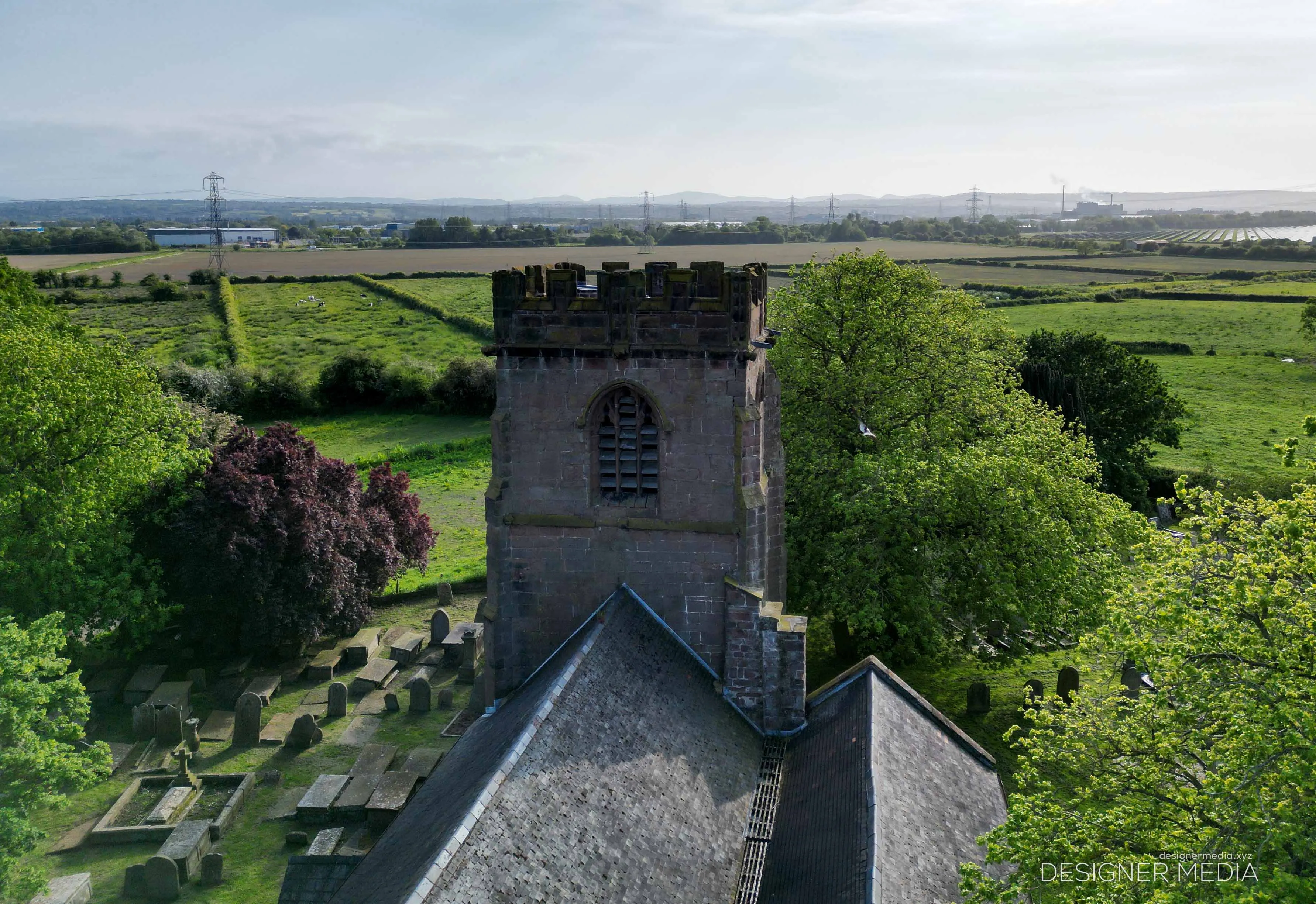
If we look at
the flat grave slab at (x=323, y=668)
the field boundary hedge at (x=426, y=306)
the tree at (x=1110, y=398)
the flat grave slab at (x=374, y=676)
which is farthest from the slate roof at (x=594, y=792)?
the field boundary hedge at (x=426, y=306)

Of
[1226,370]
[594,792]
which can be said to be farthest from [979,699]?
[1226,370]

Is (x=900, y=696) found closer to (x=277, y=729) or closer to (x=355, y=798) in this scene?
(x=355, y=798)

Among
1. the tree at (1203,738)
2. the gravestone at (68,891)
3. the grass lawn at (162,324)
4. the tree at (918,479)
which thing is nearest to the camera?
the tree at (1203,738)

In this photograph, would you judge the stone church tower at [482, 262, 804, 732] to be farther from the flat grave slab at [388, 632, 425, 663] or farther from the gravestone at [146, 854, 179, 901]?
the flat grave slab at [388, 632, 425, 663]

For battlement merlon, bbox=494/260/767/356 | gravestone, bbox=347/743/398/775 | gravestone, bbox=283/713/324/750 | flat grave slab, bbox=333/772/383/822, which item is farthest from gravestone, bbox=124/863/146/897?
battlement merlon, bbox=494/260/767/356

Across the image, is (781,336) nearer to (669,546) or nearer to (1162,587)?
(669,546)

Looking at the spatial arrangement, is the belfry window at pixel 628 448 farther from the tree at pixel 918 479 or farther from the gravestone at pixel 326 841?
the gravestone at pixel 326 841

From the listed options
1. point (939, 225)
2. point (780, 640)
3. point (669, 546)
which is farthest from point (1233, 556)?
point (939, 225)
